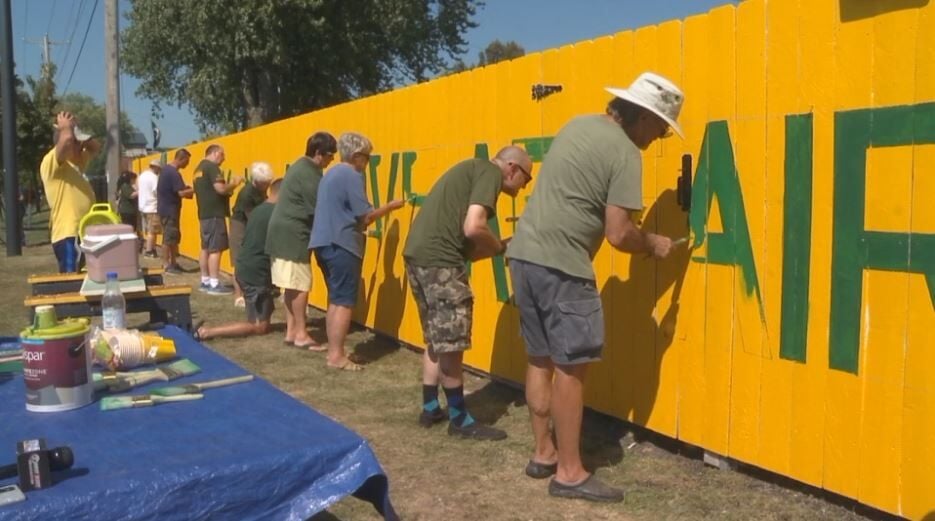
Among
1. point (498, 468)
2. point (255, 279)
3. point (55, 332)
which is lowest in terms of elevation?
point (498, 468)

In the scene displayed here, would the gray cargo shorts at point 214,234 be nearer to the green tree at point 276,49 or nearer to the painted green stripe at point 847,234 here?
the painted green stripe at point 847,234

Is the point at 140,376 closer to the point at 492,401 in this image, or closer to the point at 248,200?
the point at 492,401

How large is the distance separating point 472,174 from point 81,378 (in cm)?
250

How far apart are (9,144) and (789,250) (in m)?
16.9

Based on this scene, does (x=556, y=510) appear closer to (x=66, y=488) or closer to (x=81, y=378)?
(x=81, y=378)

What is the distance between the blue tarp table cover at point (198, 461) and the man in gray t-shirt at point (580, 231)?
1506 mm

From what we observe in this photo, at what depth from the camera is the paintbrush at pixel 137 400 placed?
286 centimetres

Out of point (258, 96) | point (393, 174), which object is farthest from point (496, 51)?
point (393, 174)

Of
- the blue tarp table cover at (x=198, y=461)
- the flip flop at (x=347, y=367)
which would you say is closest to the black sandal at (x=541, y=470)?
the blue tarp table cover at (x=198, y=461)

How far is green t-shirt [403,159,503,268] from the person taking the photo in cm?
497

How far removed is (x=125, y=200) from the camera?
1605cm

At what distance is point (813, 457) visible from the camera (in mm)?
3867

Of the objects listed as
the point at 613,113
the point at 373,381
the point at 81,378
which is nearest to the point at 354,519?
the point at 81,378

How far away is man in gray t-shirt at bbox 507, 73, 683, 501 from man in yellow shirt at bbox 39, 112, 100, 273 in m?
3.94
